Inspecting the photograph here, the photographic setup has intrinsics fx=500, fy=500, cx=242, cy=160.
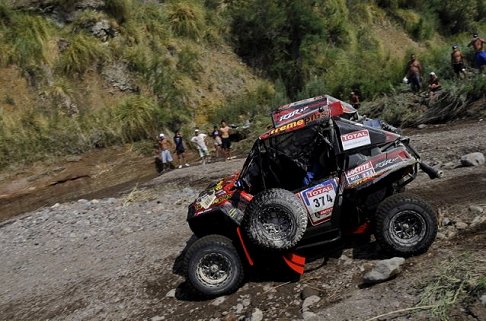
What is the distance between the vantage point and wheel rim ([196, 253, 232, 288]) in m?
6.28

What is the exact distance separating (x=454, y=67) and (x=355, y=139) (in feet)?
39.9

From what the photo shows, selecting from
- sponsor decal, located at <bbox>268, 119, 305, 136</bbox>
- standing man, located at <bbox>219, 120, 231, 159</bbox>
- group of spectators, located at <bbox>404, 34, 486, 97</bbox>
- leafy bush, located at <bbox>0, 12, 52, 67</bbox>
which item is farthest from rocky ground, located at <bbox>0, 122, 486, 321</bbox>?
leafy bush, located at <bbox>0, 12, 52, 67</bbox>

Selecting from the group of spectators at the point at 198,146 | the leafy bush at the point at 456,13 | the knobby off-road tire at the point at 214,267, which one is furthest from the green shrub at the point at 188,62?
the leafy bush at the point at 456,13

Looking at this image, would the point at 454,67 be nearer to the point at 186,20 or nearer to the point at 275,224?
the point at 186,20

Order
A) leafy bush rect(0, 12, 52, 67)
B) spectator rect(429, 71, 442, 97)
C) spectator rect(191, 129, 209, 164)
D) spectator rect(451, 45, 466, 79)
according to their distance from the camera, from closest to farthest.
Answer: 1. spectator rect(451, 45, 466, 79)
2. spectator rect(429, 71, 442, 97)
3. spectator rect(191, 129, 209, 164)
4. leafy bush rect(0, 12, 52, 67)

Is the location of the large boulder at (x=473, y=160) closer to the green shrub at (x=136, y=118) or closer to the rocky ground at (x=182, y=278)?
the rocky ground at (x=182, y=278)

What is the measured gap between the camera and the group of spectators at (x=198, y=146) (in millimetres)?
17922

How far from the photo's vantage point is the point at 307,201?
246 inches

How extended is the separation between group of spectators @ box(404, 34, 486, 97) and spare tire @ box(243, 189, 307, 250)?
12280 millimetres

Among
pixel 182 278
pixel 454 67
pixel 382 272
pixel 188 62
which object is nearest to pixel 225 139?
pixel 188 62

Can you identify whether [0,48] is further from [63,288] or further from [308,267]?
[308,267]

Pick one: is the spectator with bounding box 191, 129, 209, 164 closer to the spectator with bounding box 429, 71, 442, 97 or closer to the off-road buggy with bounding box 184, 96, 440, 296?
the spectator with bounding box 429, 71, 442, 97

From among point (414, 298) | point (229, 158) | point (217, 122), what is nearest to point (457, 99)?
point (229, 158)

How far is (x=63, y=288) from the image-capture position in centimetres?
799
